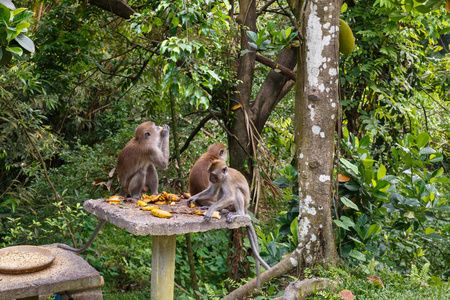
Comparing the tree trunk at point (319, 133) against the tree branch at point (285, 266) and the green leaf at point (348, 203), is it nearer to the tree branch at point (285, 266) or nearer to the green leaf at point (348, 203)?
the tree branch at point (285, 266)

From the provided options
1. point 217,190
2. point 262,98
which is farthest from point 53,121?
point 217,190

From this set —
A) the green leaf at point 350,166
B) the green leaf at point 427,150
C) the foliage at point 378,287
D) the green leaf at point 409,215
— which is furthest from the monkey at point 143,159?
the green leaf at point 427,150

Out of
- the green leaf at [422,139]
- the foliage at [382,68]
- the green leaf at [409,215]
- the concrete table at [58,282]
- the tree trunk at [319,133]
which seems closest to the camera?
the concrete table at [58,282]

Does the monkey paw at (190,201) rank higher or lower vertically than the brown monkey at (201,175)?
lower

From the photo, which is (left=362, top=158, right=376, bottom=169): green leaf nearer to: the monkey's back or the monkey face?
the monkey's back

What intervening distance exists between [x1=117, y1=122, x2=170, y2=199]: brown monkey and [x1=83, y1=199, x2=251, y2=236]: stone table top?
0.58 metres

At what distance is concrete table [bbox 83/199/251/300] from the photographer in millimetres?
2846

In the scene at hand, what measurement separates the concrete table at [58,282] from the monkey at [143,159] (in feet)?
1.20

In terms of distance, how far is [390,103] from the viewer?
511 centimetres

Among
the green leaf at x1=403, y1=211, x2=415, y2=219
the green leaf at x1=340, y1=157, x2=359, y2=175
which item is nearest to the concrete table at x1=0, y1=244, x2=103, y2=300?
the green leaf at x1=340, y1=157, x2=359, y2=175

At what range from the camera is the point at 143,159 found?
421cm

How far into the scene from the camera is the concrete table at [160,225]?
2.85 meters

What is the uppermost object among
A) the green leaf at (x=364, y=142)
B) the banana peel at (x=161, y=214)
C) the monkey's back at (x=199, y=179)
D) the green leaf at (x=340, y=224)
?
→ the green leaf at (x=364, y=142)

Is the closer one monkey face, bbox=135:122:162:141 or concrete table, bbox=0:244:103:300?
concrete table, bbox=0:244:103:300
